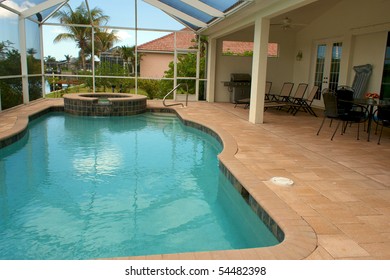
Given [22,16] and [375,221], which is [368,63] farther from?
[22,16]

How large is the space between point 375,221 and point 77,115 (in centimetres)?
962

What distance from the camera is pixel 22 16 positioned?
1068 cm

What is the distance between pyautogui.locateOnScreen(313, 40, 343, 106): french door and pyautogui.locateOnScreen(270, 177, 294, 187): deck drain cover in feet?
26.9

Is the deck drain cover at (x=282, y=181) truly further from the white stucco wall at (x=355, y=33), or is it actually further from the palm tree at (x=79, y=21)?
the palm tree at (x=79, y=21)

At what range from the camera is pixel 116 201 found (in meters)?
4.21

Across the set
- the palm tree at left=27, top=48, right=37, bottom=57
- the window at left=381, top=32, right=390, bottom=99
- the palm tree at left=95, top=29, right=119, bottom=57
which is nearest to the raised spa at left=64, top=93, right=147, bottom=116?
the palm tree at left=27, top=48, right=37, bottom=57

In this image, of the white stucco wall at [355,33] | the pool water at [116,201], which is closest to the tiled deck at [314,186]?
the pool water at [116,201]

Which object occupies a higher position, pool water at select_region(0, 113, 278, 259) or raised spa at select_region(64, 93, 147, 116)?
raised spa at select_region(64, 93, 147, 116)

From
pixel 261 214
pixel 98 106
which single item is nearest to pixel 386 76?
pixel 261 214

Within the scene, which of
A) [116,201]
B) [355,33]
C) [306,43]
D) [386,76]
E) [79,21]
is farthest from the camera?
[79,21]

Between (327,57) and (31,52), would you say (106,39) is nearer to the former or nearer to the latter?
(31,52)

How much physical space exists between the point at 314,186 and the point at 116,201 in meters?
2.42

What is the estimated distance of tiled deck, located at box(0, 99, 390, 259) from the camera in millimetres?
2596

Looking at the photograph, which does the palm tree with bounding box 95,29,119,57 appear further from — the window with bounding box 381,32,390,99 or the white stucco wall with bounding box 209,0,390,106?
the window with bounding box 381,32,390,99
